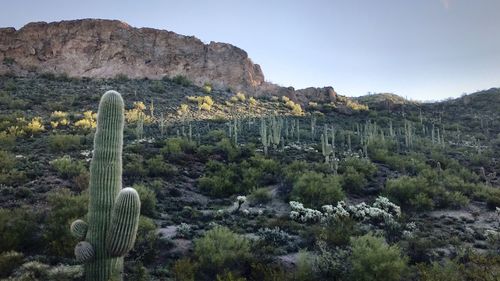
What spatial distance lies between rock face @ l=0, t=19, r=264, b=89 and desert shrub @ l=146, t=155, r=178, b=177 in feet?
97.1

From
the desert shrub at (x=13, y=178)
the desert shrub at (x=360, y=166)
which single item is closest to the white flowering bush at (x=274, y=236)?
the desert shrub at (x=13, y=178)

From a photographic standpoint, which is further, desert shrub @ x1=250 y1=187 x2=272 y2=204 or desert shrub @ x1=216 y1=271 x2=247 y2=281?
desert shrub @ x1=250 y1=187 x2=272 y2=204

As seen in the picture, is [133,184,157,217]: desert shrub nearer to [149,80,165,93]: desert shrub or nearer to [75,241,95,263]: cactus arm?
[75,241,95,263]: cactus arm

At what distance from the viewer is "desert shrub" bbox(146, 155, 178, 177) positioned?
1981 centimetres

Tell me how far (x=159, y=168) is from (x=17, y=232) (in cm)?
926

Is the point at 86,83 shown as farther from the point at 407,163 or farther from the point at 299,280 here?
the point at 299,280

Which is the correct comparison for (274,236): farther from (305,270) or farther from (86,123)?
(86,123)

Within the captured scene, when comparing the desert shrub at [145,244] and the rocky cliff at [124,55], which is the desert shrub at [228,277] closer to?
the desert shrub at [145,244]

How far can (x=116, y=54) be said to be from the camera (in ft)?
161

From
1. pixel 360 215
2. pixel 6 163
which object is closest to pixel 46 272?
pixel 6 163

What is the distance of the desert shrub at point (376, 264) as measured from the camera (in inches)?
393

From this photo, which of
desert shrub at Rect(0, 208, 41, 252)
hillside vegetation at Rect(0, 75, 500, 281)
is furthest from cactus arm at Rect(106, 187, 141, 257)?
desert shrub at Rect(0, 208, 41, 252)

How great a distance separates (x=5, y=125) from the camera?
84.0 feet

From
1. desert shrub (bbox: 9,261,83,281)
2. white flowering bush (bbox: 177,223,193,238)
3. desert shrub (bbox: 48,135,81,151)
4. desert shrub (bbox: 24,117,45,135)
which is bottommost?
white flowering bush (bbox: 177,223,193,238)
